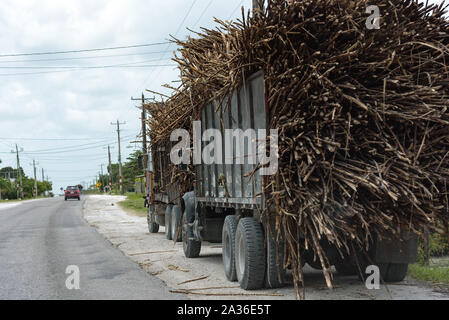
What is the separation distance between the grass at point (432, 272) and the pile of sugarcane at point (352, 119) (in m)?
1.90

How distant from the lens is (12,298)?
8.23m

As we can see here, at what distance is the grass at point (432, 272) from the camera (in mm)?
9164

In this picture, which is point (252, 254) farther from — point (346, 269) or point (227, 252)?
point (346, 269)

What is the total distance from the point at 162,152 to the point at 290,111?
30.5 ft

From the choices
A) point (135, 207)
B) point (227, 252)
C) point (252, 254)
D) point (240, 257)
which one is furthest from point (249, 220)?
point (135, 207)

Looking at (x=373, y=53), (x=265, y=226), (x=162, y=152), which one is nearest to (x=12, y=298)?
(x=265, y=226)

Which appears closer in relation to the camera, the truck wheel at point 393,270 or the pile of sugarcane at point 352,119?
the pile of sugarcane at point 352,119

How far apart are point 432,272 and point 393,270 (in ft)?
4.47

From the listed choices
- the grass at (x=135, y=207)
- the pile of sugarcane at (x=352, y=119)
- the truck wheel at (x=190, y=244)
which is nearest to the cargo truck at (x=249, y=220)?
the pile of sugarcane at (x=352, y=119)

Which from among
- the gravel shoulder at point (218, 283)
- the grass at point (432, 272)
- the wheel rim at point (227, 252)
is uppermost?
the wheel rim at point (227, 252)

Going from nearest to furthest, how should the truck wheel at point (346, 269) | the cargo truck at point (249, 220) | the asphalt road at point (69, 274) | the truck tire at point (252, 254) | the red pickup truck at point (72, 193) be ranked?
the cargo truck at point (249, 220) < the truck tire at point (252, 254) < the asphalt road at point (69, 274) < the truck wheel at point (346, 269) < the red pickup truck at point (72, 193)

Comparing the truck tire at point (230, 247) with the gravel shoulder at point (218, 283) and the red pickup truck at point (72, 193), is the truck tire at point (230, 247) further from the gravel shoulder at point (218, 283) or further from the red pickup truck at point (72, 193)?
the red pickup truck at point (72, 193)
